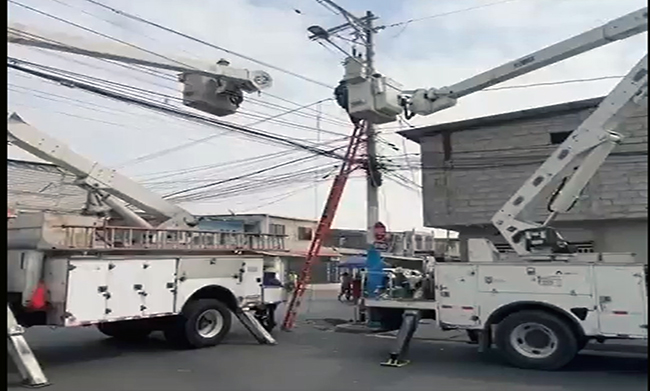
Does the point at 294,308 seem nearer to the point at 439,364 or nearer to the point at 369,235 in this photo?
the point at 369,235

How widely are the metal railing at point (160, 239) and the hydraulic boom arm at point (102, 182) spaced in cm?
89

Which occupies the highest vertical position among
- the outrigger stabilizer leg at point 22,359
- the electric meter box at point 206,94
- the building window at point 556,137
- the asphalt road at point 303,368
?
the building window at point 556,137

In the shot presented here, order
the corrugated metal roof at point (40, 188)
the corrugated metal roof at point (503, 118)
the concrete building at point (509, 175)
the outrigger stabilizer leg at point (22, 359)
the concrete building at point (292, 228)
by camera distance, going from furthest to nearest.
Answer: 1. the concrete building at point (292, 228)
2. the corrugated metal roof at point (40, 188)
3. the corrugated metal roof at point (503, 118)
4. the concrete building at point (509, 175)
5. the outrigger stabilizer leg at point (22, 359)

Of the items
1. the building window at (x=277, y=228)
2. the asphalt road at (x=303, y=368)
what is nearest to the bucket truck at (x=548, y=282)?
the asphalt road at (x=303, y=368)

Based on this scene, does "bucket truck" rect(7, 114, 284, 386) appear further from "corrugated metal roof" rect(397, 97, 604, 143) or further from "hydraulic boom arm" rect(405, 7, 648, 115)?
"corrugated metal roof" rect(397, 97, 604, 143)

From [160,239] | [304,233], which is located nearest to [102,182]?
[160,239]

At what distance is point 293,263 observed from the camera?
15.1m

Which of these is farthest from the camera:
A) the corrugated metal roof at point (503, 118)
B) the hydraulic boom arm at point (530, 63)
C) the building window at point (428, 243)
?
the corrugated metal roof at point (503, 118)

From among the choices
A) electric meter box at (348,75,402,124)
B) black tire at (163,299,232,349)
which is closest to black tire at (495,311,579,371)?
electric meter box at (348,75,402,124)

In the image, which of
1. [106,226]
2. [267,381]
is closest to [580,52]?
[267,381]

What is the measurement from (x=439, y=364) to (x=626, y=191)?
10.5 metres

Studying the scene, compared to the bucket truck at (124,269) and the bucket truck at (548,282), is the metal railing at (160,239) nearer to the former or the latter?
the bucket truck at (124,269)

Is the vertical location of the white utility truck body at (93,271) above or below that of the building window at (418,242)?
below

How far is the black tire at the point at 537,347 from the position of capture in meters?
9.02
